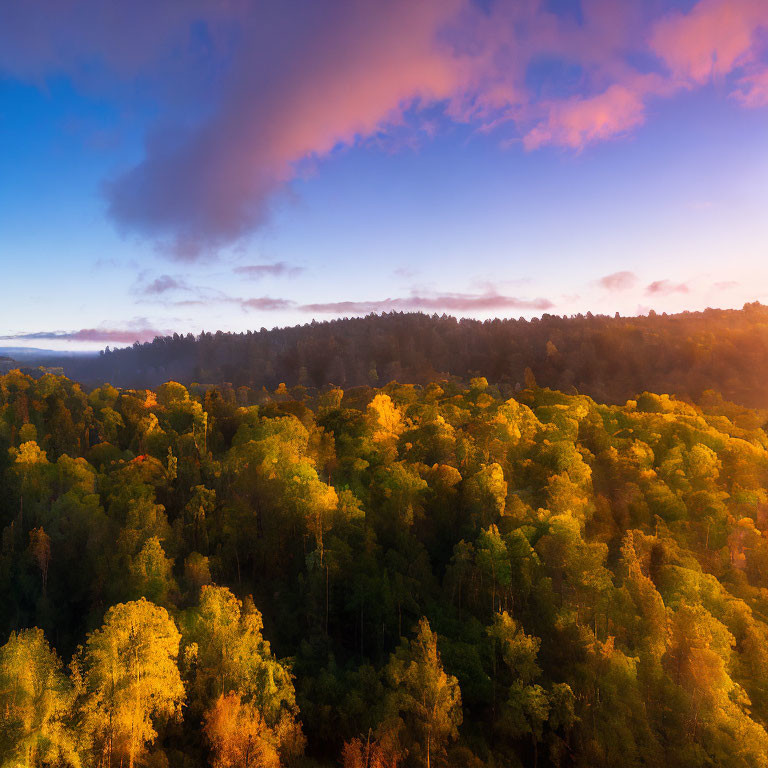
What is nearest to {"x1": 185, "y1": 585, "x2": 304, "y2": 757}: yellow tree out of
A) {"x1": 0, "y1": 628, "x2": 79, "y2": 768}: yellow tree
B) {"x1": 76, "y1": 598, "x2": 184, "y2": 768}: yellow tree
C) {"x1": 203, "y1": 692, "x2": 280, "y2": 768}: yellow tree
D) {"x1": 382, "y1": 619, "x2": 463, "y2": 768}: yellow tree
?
{"x1": 203, "y1": 692, "x2": 280, "y2": 768}: yellow tree

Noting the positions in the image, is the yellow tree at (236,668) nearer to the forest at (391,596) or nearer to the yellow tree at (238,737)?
the forest at (391,596)

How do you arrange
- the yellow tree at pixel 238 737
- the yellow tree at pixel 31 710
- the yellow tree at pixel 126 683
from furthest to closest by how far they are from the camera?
1. the yellow tree at pixel 238 737
2. the yellow tree at pixel 126 683
3. the yellow tree at pixel 31 710

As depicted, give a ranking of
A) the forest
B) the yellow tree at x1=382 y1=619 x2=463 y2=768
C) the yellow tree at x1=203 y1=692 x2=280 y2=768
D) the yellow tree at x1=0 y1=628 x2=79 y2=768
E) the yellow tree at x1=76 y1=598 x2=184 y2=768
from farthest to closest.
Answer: the yellow tree at x1=382 y1=619 x2=463 y2=768
the forest
the yellow tree at x1=203 y1=692 x2=280 y2=768
the yellow tree at x1=76 y1=598 x2=184 y2=768
the yellow tree at x1=0 y1=628 x2=79 y2=768

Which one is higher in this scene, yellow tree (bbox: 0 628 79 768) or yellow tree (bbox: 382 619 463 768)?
yellow tree (bbox: 0 628 79 768)

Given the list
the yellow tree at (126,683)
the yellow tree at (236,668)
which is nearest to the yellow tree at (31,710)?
the yellow tree at (126,683)

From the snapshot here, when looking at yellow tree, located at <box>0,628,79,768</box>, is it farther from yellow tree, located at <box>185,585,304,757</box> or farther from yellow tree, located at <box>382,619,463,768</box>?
yellow tree, located at <box>382,619,463,768</box>

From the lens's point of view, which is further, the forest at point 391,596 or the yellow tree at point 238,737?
the forest at point 391,596

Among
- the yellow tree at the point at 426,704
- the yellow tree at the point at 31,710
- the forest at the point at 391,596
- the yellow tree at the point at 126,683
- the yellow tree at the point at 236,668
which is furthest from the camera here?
the yellow tree at the point at 236,668

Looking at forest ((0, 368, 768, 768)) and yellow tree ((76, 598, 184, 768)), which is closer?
yellow tree ((76, 598, 184, 768))
